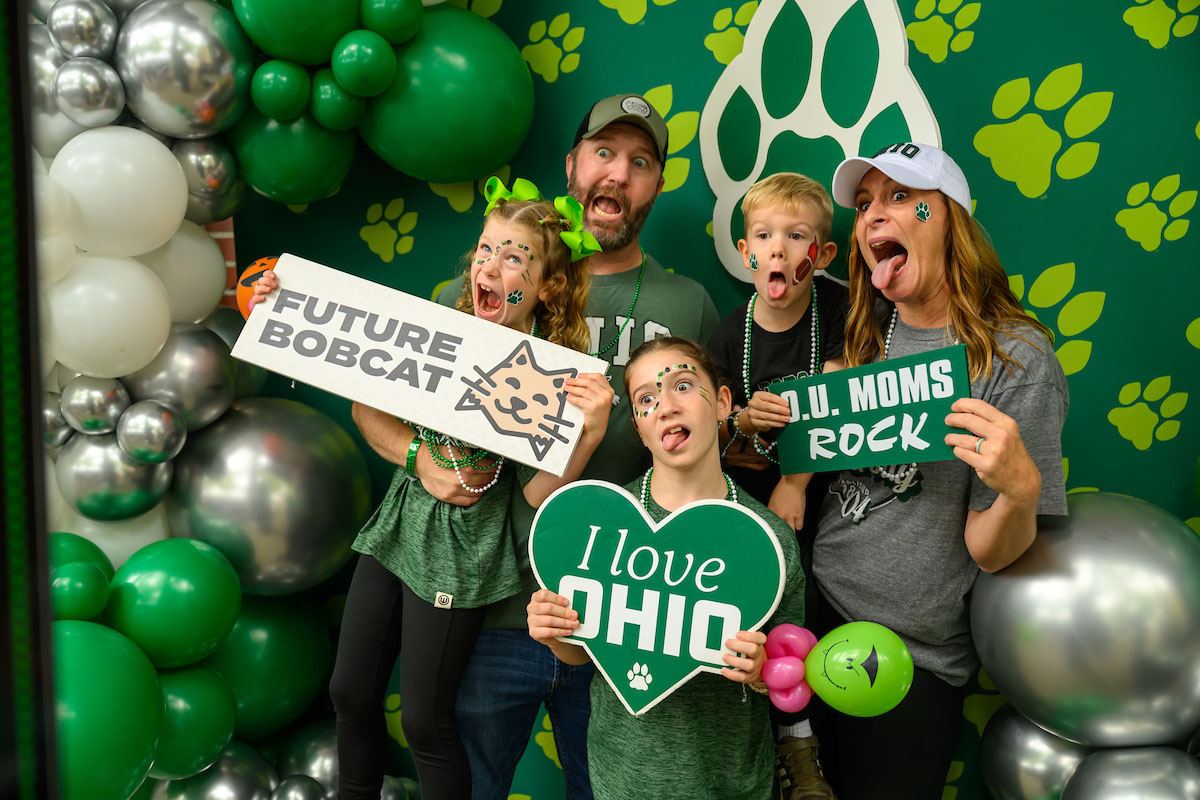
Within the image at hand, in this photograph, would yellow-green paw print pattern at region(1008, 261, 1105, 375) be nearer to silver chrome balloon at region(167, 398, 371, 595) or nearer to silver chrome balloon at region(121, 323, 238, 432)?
silver chrome balloon at region(167, 398, 371, 595)

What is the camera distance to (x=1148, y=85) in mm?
1955

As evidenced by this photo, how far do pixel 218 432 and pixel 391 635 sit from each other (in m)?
0.74

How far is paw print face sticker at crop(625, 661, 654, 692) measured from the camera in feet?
4.96

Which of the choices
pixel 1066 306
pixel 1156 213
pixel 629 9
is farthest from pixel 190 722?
pixel 1156 213

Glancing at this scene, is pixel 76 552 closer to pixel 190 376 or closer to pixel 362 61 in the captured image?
pixel 190 376

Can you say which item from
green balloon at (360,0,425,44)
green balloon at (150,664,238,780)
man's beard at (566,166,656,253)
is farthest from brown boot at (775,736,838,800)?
green balloon at (360,0,425,44)

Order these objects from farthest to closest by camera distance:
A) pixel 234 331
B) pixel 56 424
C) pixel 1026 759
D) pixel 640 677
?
pixel 234 331, pixel 56 424, pixel 1026 759, pixel 640 677

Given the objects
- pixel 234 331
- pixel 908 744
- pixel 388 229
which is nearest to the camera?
pixel 908 744

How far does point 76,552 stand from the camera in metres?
1.97

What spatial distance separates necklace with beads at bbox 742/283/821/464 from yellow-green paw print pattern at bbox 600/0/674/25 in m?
1.00

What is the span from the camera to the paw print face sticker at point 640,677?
1.51 m

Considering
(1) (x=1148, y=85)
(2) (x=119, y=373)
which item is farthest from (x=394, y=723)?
(1) (x=1148, y=85)

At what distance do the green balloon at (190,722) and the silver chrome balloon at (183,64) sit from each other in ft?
4.21

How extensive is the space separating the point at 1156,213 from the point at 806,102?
0.84 metres
